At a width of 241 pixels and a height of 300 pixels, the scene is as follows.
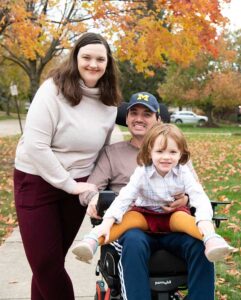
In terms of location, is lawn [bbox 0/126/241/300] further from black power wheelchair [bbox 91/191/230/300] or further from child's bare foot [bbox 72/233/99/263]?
child's bare foot [bbox 72/233/99/263]

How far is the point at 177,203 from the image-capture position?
9.18 feet

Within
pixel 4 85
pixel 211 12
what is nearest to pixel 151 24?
pixel 211 12

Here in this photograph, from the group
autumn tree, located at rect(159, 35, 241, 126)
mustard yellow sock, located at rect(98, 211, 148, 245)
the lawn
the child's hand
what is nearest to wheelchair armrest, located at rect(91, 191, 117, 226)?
mustard yellow sock, located at rect(98, 211, 148, 245)

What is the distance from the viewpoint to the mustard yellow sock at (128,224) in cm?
266

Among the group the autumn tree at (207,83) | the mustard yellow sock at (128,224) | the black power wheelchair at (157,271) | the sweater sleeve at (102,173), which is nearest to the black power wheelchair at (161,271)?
the black power wheelchair at (157,271)

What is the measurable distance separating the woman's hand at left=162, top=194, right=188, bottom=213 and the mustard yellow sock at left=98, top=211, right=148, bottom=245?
5.7 inches

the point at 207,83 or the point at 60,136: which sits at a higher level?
the point at 60,136

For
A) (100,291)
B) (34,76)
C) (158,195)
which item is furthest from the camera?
(34,76)

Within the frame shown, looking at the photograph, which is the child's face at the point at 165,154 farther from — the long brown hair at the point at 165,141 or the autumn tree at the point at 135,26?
the autumn tree at the point at 135,26

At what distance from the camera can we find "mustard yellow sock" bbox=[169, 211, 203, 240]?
8.48 feet

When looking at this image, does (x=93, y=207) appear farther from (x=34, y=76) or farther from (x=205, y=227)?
(x=34, y=76)

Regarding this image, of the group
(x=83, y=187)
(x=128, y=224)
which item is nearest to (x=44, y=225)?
(x=83, y=187)

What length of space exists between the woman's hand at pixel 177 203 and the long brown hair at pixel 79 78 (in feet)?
2.48

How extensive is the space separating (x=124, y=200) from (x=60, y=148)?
1.75ft
